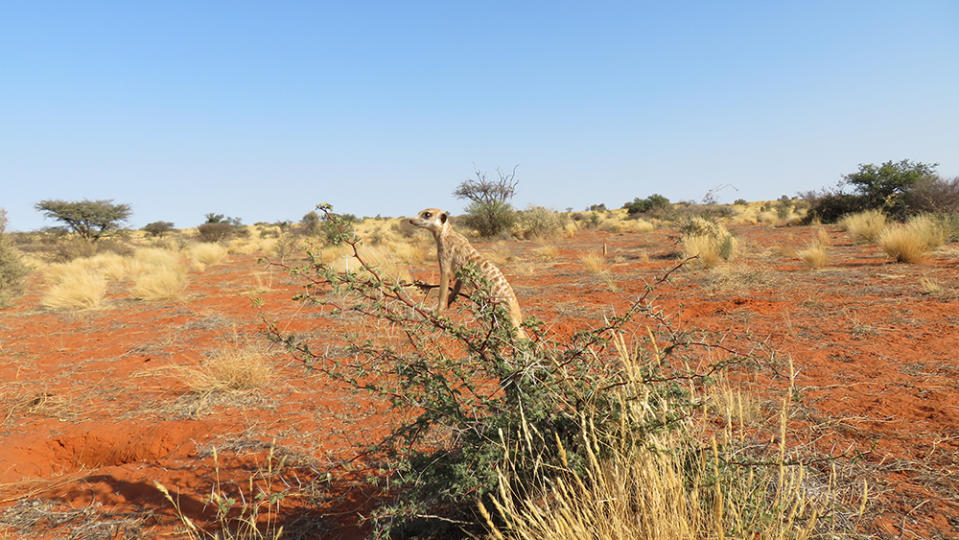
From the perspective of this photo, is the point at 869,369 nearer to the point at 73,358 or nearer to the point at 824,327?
the point at 824,327

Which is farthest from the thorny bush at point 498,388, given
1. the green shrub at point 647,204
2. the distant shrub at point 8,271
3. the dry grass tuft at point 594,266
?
the green shrub at point 647,204

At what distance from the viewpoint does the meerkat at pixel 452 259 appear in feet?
11.9

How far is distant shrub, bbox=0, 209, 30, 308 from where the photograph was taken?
1113 cm

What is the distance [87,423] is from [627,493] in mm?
5167

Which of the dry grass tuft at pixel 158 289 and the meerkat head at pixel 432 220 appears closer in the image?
the meerkat head at pixel 432 220

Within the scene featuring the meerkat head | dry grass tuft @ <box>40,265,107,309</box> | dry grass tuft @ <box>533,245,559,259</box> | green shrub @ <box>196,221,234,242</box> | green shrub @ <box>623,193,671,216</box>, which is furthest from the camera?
green shrub @ <box>623,193,671,216</box>

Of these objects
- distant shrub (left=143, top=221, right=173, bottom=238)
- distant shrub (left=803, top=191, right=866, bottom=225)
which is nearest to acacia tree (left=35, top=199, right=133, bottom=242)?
distant shrub (left=143, top=221, right=173, bottom=238)

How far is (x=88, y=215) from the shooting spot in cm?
2814

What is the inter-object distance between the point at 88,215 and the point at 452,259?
33.7 meters

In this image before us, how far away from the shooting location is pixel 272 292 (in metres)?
12.1

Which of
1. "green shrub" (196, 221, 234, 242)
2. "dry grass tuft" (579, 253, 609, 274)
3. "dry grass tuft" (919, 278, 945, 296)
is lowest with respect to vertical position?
"dry grass tuft" (919, 278, 945, 296)

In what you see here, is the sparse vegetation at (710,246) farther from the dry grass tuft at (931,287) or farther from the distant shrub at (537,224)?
the distant shrub at (537,224)

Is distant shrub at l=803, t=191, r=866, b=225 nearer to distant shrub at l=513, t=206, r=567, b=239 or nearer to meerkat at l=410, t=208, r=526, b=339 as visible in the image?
distant shrub at l=513, t=206, r=567, b=239

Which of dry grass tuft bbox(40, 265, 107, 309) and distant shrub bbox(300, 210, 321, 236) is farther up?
distant shrub bbox(300, 210, 321, 236)
